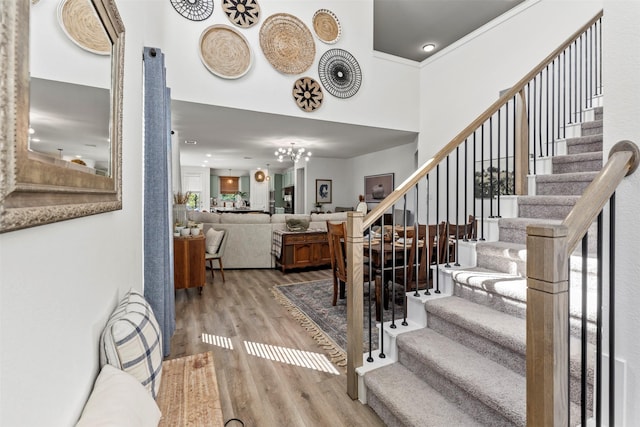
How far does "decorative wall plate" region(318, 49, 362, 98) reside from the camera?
14.9 ft

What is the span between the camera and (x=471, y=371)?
63.1 inches

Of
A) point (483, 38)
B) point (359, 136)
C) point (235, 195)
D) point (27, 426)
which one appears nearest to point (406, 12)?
point (483, 38)

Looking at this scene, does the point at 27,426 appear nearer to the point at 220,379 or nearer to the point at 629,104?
the point at 220,379

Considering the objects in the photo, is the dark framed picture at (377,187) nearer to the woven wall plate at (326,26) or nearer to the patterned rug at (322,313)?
the patterned rug at (322,313)

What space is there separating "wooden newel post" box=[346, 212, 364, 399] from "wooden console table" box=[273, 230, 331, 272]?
331cm

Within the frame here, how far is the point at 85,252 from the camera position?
3.44ft

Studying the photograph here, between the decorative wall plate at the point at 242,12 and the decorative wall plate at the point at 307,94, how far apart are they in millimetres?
944

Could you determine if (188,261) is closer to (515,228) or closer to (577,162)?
(515,228)

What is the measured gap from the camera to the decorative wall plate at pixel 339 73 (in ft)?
14.9

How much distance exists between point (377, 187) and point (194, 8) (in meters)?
5.27

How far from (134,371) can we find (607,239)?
1.91 m

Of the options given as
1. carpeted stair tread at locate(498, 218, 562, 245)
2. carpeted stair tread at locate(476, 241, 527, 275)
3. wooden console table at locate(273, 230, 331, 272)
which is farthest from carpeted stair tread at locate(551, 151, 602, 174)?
wooden console table at locate(273, 230, 331, 272)

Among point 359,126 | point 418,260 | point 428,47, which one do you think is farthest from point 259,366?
point 428,47

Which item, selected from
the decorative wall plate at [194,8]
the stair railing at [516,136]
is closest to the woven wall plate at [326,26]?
the decorative wall plate at [194,8]
